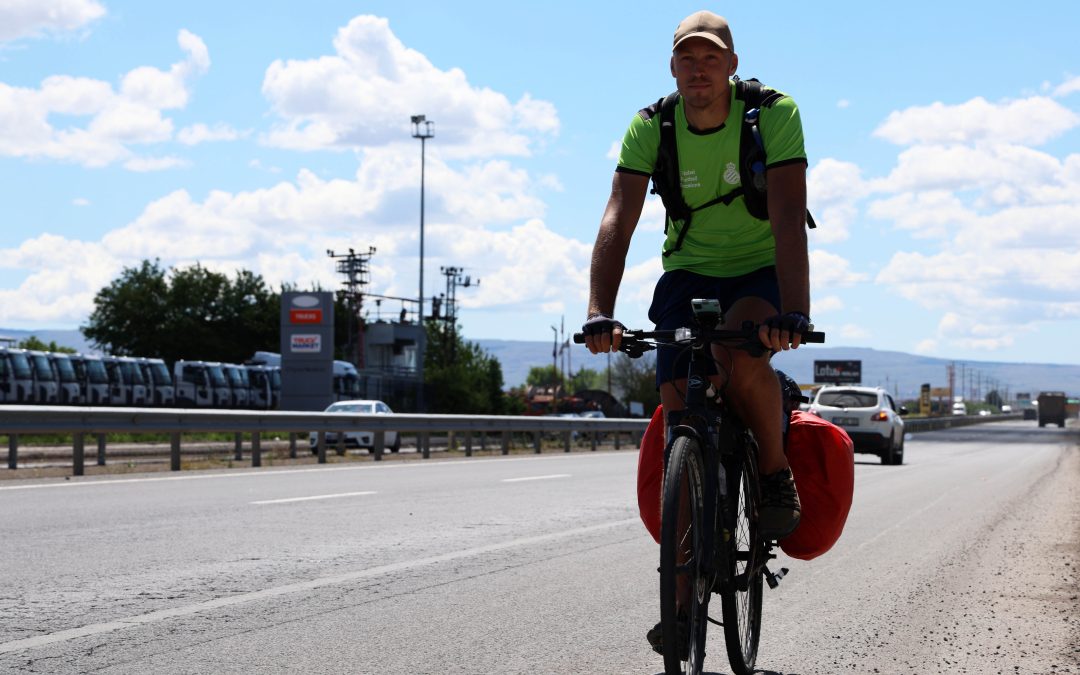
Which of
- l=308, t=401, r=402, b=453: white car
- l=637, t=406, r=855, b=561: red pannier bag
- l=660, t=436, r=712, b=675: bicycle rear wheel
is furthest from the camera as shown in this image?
l=308, t=401, r=402, b=453: white car

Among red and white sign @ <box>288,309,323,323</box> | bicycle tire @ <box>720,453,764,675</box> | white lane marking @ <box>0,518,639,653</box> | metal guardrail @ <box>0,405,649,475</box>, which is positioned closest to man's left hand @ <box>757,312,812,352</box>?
bicycle tire @ <box>720,453,764,675</box>

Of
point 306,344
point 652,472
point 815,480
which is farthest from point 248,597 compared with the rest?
point 306,344

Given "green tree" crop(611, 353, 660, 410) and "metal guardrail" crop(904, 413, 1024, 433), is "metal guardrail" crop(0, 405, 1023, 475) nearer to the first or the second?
"metal guardrail" crop(904, 413, 1024, 433)

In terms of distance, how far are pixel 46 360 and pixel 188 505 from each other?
132 ft

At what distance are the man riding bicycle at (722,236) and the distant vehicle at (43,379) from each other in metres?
46.2

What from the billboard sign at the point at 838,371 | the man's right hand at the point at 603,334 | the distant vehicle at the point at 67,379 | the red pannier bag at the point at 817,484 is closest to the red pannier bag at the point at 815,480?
the red pannier bag at the point at 817,484

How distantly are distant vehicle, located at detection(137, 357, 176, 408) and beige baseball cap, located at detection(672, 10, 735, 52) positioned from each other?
52.6 m

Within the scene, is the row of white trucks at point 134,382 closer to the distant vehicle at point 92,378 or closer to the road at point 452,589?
the distant vehicle at point 92,378

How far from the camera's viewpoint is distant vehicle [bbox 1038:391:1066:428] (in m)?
111

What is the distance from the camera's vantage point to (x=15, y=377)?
45750 mm

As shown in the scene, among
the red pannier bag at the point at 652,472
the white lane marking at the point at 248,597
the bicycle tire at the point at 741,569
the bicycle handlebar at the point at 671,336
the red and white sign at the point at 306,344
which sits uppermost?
the red and white sign at the point at 306,344

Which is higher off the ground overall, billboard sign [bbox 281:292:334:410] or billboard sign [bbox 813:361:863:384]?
billboard sign [bbox 813:361:863:384]

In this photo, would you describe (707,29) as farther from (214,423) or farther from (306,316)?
(306,316)

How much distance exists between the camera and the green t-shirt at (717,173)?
4000 mm
